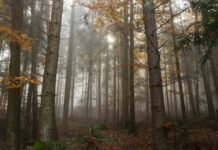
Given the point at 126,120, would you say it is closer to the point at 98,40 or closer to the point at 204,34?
the point at 204,34

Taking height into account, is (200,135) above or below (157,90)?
below

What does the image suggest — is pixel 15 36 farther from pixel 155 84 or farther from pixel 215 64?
pixel 215 64

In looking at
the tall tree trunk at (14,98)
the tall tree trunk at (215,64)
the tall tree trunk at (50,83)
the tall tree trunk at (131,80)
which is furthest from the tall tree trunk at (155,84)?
the tall tree trunk at (215,64)

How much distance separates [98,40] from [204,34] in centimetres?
2336

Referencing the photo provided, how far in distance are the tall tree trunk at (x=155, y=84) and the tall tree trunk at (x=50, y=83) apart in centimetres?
238

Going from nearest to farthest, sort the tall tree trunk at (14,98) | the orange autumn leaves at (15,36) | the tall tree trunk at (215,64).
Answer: the orange autumn leaves at (15,36) → the tall tree trunk at (14,98) → the tall tree trunk at (215,64)

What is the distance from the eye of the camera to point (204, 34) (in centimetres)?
759

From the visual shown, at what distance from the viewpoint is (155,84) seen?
523cm

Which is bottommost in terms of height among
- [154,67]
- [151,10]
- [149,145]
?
[149,145]

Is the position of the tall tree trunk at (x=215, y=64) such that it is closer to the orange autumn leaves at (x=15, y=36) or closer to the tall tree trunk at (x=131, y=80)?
the tall tree trunk at (x=131, y=80)

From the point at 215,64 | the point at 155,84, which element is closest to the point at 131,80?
the point at 215,64

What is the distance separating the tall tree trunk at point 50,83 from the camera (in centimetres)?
579

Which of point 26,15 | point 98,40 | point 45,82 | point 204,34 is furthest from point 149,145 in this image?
point 98,40

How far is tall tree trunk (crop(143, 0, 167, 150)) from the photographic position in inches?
198
